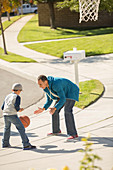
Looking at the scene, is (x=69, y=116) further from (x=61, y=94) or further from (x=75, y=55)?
(x=75, y=55)

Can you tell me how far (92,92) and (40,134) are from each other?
12.2 feet

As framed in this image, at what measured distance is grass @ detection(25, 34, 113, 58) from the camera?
19923 millimetres

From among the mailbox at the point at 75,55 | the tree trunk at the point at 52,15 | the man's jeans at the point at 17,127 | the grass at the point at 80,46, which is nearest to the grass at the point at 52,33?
the tree trunk at the point at 52,15

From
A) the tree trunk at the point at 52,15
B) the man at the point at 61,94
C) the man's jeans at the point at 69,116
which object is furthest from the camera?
the tree trunk at the point at 52,15

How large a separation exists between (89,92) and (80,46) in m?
10.8

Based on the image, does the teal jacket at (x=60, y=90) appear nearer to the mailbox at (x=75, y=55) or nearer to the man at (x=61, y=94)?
the man at (x=61, y=94)

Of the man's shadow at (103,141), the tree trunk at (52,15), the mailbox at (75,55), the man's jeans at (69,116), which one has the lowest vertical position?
the man's shadow at (103,141)

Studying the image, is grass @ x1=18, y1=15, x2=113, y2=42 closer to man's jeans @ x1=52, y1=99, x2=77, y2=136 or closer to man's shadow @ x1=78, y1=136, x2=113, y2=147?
man's jeans @ x1=52, y1=99, x2=77, y2=136

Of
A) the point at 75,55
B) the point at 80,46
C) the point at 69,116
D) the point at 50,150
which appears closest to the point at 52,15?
the point at 80,46

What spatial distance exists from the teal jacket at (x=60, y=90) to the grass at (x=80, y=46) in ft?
39.5

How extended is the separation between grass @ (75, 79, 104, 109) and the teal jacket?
2.56 metres

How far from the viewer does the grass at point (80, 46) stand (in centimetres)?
1992

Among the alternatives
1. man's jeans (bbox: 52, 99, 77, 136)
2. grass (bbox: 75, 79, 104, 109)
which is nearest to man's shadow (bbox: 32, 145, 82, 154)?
man's jeans (bbox: 52, 99, 77, 136)

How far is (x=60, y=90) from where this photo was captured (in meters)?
7.01
